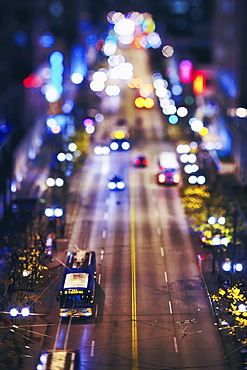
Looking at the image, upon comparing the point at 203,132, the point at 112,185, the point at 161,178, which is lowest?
the point at 112,185

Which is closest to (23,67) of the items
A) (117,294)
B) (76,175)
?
(76,175)

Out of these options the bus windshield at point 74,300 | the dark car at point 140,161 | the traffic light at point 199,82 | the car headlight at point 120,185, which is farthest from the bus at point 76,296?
the traffic light at point 199,82

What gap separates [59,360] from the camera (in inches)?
2301

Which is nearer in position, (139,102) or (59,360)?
(59,360)

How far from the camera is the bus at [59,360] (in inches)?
2250

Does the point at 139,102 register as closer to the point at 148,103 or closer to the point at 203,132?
the point at 148,103

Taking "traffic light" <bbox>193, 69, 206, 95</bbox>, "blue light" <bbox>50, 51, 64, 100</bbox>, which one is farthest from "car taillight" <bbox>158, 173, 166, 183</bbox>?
"traffic light" <bbox>193, 69, 206, 95</bbox>

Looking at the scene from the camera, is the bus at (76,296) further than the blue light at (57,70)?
No

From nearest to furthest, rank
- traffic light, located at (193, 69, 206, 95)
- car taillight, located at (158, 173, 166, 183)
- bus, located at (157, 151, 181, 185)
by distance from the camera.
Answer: bus, located at (157, 151, 181, 185), car taillight, located at (158, 173, 166, 183), traffic light, located at (193, 69, 206, 95)

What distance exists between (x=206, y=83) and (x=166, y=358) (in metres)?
124

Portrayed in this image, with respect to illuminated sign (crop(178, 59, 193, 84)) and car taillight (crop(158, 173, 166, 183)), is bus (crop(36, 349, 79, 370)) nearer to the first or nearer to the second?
car taillight (crop(158, 173, 166, 183))

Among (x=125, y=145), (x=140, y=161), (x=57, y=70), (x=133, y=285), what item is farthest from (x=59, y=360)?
(x=57, y=70)

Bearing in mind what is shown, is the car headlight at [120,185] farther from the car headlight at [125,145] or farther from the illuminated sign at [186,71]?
the illuminated sign at [186,71]

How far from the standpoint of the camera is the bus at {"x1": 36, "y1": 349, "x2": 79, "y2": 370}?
57156 mm
